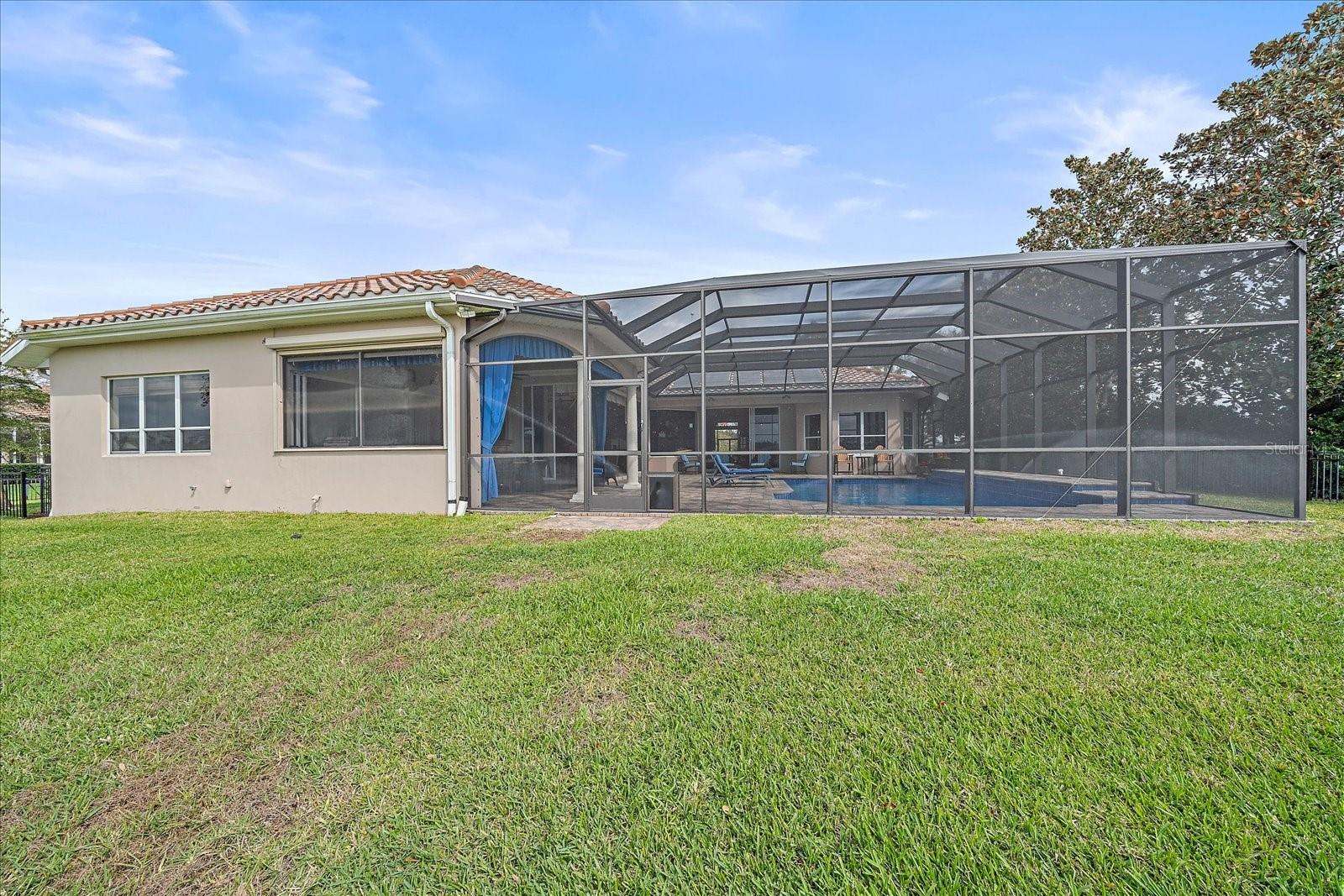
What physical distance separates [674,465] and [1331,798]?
742cm

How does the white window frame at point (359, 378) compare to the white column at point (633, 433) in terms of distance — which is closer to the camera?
the white window frame at point (359, 378)

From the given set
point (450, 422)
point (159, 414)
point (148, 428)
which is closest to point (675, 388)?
point (450, 422)

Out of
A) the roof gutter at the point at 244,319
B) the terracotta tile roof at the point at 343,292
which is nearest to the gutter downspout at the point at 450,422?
the roof gutter at the point at 244,319

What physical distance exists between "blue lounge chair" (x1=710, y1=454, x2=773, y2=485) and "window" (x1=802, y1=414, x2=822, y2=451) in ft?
8.61

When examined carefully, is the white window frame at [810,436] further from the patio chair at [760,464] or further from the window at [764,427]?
the patio chair at [760,464]

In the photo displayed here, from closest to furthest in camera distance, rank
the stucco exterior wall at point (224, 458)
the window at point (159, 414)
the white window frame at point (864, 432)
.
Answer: the stucco exterior wall at point (224, 458)
the window at point (159, 414)
the white window frame at point (864, 432)

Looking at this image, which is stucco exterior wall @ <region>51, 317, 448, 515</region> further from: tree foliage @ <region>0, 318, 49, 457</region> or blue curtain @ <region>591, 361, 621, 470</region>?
tree foliage @ <region>0, 318, 49, 457</region>

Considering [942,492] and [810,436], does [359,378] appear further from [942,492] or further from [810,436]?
[810,436]

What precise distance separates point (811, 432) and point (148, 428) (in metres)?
13.5

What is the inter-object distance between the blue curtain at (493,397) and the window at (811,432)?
735 cm

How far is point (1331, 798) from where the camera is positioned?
5.83 feet

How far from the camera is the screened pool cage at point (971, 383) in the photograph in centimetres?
723

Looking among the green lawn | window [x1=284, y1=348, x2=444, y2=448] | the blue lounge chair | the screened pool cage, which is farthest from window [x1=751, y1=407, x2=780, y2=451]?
the green lawn

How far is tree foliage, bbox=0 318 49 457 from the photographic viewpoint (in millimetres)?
18047
